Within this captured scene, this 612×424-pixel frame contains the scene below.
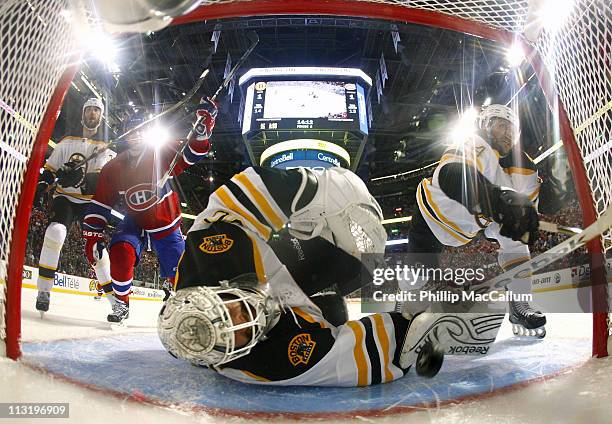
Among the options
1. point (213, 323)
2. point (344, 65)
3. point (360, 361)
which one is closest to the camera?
point (213, 323)

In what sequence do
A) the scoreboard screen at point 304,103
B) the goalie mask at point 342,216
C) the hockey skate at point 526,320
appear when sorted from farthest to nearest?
the scoreboard screen at point 304,103, the hockey skate at point 526,320, the goalie mask at point 342,216

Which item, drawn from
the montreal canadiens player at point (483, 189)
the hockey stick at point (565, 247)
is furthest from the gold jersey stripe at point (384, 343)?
the montreal canadiens player at point (483, 189)

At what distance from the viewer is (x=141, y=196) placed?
166cm

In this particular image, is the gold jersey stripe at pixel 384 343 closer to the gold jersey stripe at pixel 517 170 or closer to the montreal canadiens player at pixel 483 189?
the montreal canadiens player at pixel 483 189

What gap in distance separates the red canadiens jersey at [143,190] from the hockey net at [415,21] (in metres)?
0.77

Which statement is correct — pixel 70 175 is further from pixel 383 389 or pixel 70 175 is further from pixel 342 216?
pixel 383 389

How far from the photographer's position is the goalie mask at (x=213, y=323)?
0.55m

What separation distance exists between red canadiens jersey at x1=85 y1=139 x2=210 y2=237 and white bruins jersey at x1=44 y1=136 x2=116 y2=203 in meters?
0.09

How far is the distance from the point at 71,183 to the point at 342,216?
4.93 feet

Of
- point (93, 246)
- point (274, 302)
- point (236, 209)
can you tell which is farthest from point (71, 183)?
point (274, 302)

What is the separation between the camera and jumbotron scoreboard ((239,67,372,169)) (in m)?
3.57

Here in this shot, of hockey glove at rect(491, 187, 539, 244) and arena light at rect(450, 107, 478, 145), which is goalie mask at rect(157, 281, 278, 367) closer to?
hockey glove at rect(491, 187, 539, 244)

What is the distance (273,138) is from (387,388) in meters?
3.38

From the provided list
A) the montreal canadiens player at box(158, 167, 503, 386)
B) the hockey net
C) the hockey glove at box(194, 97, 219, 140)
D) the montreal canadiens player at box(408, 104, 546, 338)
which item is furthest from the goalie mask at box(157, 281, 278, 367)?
the hockey glove at box(194, 97, 219, 140)
